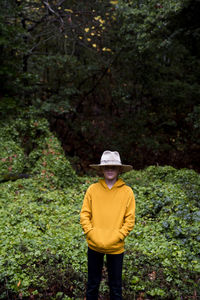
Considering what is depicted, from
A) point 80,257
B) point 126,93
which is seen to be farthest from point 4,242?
point 126,93

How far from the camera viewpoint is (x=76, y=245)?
17.7 ft

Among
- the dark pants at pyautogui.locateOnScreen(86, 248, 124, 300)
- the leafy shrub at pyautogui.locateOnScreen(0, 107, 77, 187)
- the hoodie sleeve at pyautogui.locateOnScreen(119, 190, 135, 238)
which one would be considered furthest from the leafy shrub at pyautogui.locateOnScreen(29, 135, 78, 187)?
the hoodie sleeve at pyautogui.locateOnScreen(119, 190, 135, 238)

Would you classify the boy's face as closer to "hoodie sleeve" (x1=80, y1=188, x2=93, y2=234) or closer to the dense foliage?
"hoodie sleeve" (x1=80, y1=188, x2=93, y2=234)

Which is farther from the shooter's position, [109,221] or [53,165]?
[53,165]

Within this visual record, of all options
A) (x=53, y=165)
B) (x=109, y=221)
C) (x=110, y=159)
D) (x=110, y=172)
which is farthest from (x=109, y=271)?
(x=53, y=165)

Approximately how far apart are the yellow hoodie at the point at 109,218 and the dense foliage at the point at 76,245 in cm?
147

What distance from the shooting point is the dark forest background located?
42.7 feet

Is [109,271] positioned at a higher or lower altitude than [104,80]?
lower

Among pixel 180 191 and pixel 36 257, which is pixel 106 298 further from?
pixel 180 191

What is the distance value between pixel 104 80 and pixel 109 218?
1499cm

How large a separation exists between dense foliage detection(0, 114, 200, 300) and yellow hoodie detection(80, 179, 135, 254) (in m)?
1.47

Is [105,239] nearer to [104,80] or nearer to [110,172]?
[110,172]

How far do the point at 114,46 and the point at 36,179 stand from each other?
8539 mm

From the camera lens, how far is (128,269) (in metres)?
4.82
